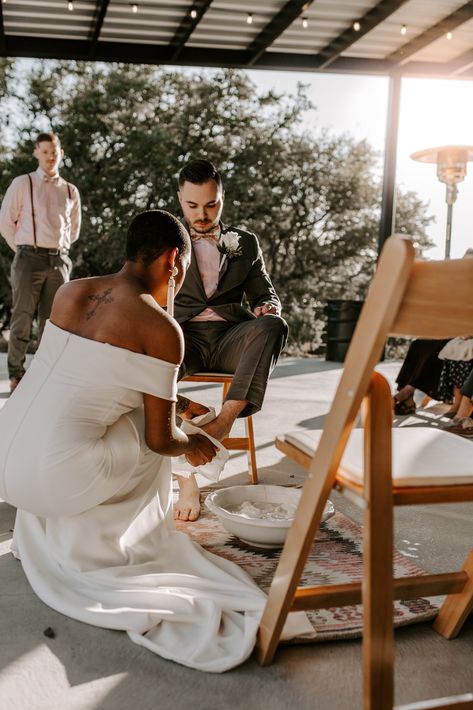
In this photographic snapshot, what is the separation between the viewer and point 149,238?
6.12 feet

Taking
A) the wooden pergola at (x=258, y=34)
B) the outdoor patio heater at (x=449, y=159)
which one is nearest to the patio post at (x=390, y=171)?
the wooden pergola at (x=258, y=34)

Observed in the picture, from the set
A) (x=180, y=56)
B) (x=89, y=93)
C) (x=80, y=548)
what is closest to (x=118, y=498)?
(x=80, y=548)

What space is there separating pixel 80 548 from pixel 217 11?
17.0 feet

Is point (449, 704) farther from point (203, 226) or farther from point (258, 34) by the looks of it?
point (258, 34)

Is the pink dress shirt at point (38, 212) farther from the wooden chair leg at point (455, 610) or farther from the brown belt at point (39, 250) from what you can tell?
the wooden chair leg at point (455, 610)

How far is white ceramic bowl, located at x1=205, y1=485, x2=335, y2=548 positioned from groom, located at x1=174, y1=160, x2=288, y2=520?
348mm

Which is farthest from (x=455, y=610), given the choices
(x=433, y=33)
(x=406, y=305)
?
(x=433, y=33)

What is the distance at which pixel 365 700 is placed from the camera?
1.20 metres

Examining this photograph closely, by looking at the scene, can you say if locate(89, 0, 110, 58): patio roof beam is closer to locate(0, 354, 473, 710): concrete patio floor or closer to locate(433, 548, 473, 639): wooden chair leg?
locate(0, 354, 473, 710): concrete patio floor

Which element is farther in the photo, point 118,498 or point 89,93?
point 89,93

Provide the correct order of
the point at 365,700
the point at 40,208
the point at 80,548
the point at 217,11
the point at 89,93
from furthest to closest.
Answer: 1. the point at 89,93
2. the point at 217,11
3. the point at 40,208
4. the point at 80,548
5. the point at 365,700

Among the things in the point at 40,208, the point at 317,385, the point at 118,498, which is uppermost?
the point at 40,208

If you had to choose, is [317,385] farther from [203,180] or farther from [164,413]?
[164,413]

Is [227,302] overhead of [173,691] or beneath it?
overhead
